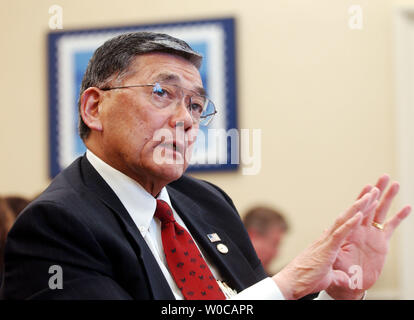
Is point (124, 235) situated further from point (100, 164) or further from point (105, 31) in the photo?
point (105, 31)

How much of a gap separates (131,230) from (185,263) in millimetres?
124

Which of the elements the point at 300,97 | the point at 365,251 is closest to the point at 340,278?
the point at 365,251

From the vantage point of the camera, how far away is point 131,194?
1.13 metres

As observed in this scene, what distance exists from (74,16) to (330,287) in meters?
2.17

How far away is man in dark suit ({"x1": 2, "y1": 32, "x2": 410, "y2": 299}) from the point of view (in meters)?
0.96

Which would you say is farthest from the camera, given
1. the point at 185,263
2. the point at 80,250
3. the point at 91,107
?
the point at 91,107

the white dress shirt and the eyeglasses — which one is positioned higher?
the eyeglasses

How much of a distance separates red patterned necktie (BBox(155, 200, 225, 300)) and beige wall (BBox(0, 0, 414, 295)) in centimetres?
159

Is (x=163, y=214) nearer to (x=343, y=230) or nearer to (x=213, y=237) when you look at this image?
(x=213, y=237)

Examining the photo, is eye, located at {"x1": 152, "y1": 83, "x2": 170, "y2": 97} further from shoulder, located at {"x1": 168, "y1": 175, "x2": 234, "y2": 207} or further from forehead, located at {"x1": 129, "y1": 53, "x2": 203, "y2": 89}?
shoulder, located at {"x1": 168, "y1": 175, "x2": 234, "y2": 207}

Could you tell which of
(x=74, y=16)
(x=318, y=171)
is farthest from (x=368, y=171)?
(x=74, y=16)

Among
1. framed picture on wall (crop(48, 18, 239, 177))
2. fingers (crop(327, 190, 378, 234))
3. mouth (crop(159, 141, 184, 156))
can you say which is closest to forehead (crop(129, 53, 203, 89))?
mouth (crop(159, 141, 184, 156))

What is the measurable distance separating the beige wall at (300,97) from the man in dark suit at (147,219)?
56.9 inches

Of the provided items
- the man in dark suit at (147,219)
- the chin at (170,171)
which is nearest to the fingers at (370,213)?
the man in dark suit at (147,219)
